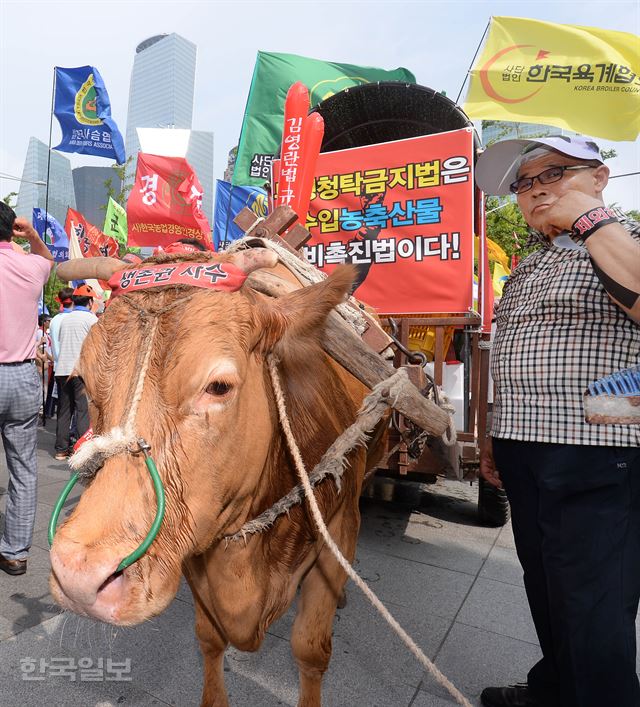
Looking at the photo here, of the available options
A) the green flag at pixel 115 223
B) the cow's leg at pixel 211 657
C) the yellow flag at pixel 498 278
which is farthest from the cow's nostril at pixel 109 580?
the green flag at pixel 115 223

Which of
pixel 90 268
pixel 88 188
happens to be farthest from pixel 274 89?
pixel 88 188

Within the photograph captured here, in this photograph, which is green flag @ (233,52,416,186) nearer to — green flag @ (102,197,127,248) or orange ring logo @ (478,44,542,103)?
orange ring logo @ (478,44,542,103)

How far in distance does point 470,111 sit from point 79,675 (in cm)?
613

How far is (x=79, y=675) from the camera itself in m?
2.42

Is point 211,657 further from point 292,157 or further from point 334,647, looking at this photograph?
point 292,157

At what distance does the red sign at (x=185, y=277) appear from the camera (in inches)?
58.9

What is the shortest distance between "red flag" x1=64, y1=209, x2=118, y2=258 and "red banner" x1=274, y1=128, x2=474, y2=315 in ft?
27.0

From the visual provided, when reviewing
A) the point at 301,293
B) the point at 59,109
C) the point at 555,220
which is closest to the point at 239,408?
the point at 301,293

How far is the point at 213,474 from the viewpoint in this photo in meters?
1.32

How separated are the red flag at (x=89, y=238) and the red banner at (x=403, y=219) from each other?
27.0 ft

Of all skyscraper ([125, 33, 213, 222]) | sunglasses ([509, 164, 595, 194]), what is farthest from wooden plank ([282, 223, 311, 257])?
skyscraper ([125, 33, 213, 222])

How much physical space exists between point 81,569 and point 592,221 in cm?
169

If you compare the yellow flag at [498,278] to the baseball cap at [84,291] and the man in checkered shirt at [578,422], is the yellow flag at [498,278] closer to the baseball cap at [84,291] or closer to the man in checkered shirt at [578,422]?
the man in checkered shirt at [578,422]

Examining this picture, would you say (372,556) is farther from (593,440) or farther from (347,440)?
(593,440)
